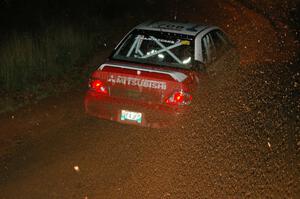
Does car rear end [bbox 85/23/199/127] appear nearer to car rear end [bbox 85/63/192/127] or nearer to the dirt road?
car rear end [bbox 85/63/192/127]

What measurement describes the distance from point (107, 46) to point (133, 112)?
812cm

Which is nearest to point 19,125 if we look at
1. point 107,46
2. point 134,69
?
point 134,69

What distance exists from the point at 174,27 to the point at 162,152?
2.34 meters

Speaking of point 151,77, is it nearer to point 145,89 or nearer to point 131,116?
point 145,89

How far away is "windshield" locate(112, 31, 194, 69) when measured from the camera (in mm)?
7867

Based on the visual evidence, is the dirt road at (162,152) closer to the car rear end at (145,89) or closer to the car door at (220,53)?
the car door at (220,53)

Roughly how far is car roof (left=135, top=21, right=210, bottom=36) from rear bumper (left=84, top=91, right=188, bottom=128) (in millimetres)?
1527

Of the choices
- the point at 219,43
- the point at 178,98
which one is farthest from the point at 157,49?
the point at 219,43

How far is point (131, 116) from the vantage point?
7.36 m

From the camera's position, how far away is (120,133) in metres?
7.98

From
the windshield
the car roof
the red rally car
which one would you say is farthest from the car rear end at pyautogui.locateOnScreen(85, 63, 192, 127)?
the car roof

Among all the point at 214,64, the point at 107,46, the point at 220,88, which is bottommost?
the point at 107,46

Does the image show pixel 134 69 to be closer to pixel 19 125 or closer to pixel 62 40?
pixel 19 125

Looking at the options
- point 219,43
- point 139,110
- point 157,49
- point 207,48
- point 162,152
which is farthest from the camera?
point 219,43
